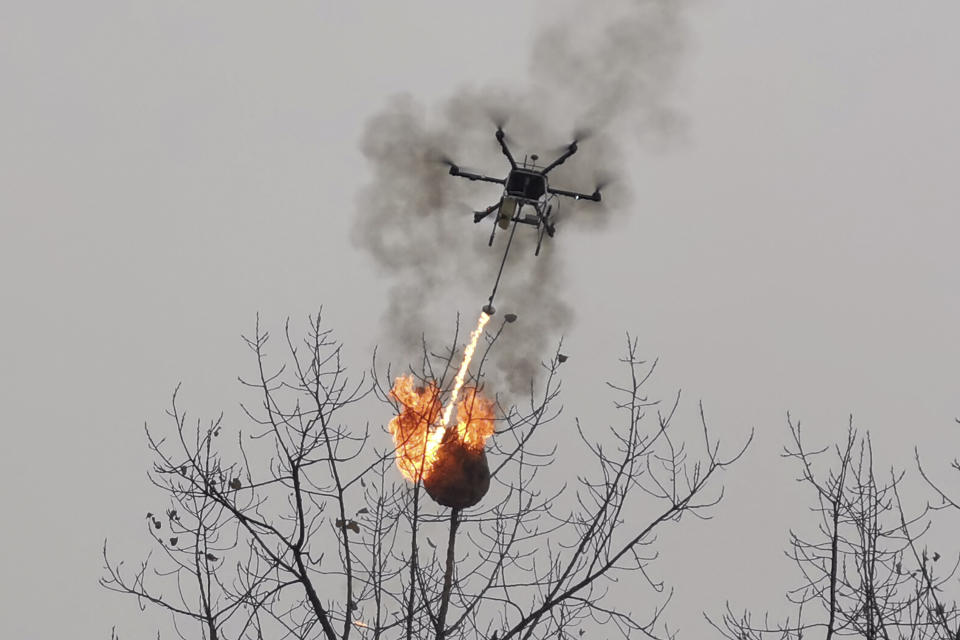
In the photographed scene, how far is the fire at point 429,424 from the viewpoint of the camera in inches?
496

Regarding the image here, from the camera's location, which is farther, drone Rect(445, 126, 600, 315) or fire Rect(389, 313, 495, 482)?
drone Rect(445, 126, 600, 315)

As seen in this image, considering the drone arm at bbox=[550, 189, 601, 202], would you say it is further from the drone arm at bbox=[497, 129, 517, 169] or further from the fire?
the fire

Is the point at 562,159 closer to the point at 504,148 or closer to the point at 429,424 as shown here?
the point at 504,148

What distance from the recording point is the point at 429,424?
12.2m

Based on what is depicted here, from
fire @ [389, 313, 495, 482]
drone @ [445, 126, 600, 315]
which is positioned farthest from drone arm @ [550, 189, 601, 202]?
fire @ [389, 313, 495, 482]

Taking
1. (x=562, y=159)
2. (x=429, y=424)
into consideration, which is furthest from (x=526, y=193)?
(x=429, y=424)

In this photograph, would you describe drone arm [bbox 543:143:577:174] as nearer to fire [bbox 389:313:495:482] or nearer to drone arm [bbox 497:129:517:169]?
drone arm [bbox 497:129:517:169]

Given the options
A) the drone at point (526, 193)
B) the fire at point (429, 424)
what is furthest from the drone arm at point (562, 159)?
the fire at point (429, 424)

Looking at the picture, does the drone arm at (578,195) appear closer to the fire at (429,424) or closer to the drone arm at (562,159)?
the drone arm at (562,159)

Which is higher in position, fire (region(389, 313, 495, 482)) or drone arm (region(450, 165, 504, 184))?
drone arm (region(450, 165, 504, 184))

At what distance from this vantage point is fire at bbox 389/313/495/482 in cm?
1259

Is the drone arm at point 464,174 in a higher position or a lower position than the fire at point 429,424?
higher

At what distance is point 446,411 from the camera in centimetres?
1628

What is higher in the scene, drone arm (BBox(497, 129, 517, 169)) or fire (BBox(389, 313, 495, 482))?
drone arm (BBox(497, 129, 517, 169))
